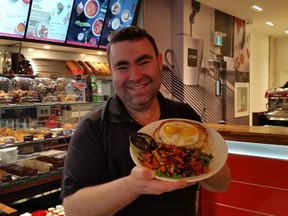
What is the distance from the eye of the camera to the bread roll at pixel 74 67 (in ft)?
10.9

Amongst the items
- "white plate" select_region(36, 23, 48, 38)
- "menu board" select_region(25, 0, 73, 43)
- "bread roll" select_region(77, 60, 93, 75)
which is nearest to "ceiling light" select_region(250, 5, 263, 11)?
"bread roll" select_region(77, 60, 93, 75)

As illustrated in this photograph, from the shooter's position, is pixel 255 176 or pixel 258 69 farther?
pixel 258 69

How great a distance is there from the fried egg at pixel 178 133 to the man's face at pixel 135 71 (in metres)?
0.14

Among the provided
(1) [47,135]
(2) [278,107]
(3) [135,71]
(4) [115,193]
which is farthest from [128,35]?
(2) [278,107]

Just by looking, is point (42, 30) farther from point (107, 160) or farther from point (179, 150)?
point (179, 150)

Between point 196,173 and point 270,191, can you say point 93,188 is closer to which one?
point 196,173

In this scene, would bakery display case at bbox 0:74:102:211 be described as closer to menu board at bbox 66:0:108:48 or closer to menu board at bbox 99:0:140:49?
menu board at bbox 66:0:108:48

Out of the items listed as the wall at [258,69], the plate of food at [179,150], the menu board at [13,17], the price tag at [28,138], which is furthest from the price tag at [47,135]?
the wall at [258,69]

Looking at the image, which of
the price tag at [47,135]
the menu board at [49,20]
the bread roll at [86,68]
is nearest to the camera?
the price tag at [47,135]

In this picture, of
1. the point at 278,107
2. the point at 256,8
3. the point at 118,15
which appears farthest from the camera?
the point at 256,8

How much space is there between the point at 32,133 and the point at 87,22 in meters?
1.48

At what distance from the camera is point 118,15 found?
12.4 feet

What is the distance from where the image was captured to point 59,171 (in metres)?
2.55

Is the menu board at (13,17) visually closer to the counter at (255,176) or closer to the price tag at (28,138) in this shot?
the price tag at (28,138)
